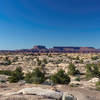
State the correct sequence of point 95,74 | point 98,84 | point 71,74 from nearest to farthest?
point 98,84 → point 95,74 → point 71,74

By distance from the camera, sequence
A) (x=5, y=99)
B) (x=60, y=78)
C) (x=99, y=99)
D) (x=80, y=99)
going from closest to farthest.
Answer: (x=5, y=99)
(x=80, y=99)
(x=99, y=99)
(x=60, y=78)

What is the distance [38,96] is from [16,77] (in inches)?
687

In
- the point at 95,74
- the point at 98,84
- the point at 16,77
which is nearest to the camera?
the point at 98,84

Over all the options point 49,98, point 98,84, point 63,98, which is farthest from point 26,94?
point 98,84

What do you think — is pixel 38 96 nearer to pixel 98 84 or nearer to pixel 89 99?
pixel 89 99

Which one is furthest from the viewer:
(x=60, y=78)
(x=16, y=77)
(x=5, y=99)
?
(x=16, y=77)

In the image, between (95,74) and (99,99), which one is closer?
(99,99)

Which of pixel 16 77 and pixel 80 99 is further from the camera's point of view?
pixel 16 77

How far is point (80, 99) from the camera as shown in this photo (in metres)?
12.8

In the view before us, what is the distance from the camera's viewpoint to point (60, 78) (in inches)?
941

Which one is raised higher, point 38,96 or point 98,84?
point 38,96

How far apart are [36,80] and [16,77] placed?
6746mm

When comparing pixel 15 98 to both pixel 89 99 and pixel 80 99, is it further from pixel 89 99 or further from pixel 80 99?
pixel 89 99

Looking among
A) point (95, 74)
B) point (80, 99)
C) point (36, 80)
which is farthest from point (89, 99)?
point (95, 74)
